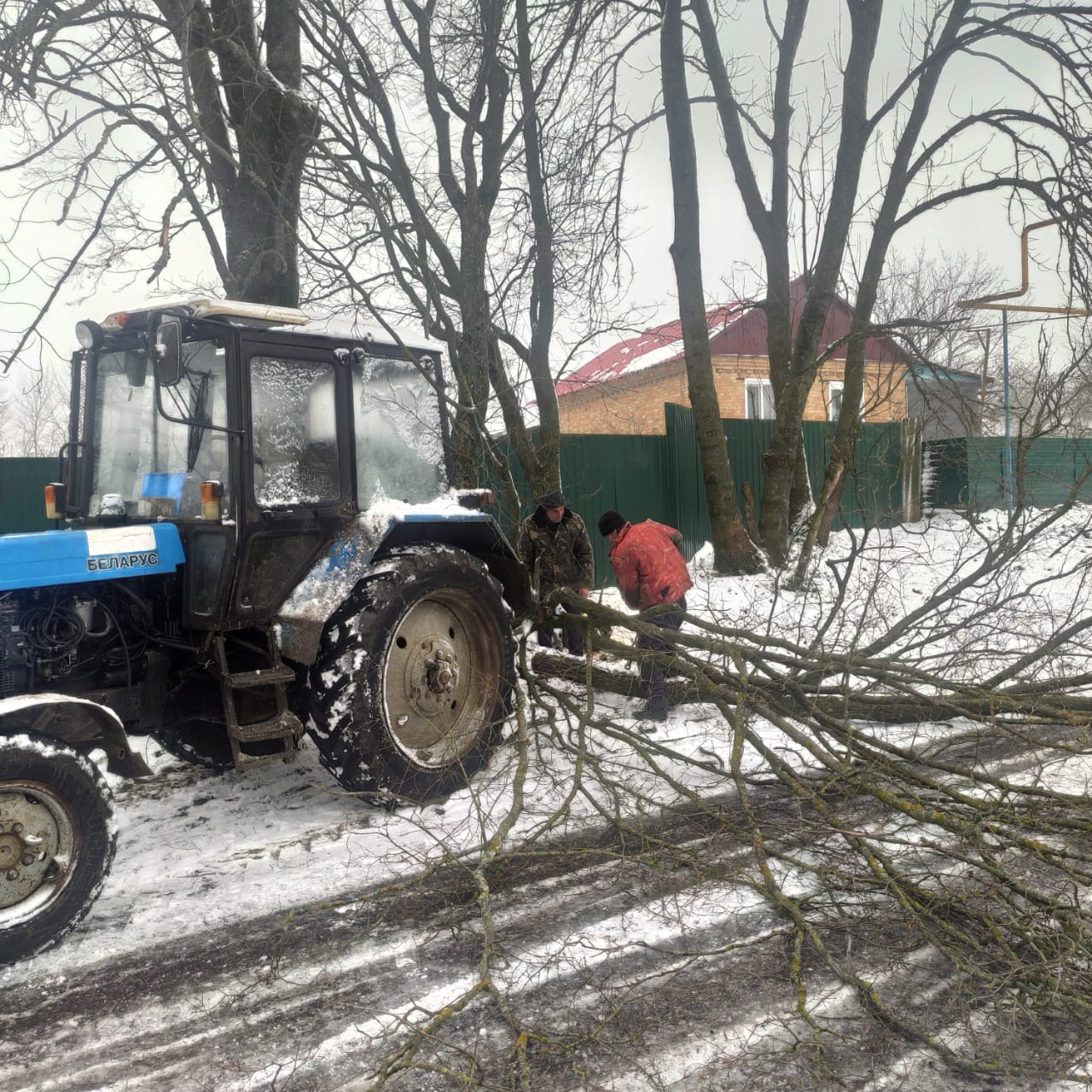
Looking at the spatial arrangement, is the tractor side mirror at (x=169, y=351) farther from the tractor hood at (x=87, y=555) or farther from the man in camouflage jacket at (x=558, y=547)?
the man in camouflage jacket at (x=558, y=547)

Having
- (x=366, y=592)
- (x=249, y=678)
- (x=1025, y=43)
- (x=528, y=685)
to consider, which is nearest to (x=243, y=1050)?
(x=249, y=678)

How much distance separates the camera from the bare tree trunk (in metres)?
11.3

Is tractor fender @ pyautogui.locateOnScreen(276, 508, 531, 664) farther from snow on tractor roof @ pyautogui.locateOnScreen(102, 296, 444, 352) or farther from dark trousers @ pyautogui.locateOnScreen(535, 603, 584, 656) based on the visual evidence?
dark trousers @ pyautogui.locateOnScreen(535, 603, 584, 656)

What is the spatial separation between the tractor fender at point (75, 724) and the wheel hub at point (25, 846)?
24 cm

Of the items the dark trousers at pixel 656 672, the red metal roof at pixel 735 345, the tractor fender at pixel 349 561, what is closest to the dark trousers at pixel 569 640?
the dark trousers at pixel 656 672

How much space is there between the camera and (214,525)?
4340 millimetres

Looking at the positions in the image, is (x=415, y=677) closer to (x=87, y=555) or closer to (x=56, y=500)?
(x=87, y=555)

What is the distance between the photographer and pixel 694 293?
1127 centimetres

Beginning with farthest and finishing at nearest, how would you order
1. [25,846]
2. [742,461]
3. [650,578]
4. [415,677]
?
[742,461], [650,578], [415,677], [25,846]

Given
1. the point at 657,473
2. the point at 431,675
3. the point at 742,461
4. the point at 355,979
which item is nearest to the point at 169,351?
the point at 431,675

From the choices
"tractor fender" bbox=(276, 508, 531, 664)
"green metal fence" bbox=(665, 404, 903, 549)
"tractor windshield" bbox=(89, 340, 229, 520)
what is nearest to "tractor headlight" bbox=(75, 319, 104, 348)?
"tractor windshield" bbox=(89, 340, 229, 520)

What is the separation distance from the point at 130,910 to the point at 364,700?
1.29 metres

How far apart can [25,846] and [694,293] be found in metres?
9.49

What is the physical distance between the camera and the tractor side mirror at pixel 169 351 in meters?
3.87
